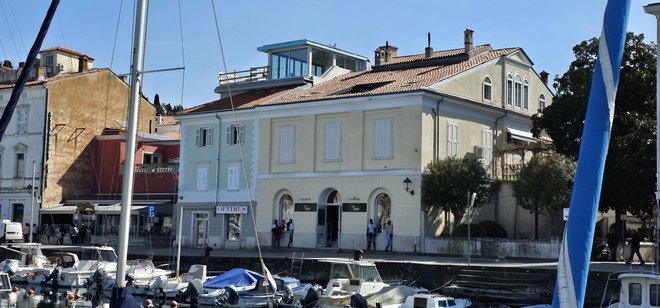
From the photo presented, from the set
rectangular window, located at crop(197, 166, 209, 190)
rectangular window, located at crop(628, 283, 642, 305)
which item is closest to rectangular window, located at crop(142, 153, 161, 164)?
rectangular window, located at crop(197, 166, 209, 190)

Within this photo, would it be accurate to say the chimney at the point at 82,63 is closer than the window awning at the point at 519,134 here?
No

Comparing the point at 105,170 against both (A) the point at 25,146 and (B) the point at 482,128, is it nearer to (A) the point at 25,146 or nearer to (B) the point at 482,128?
(A) the point at 25,146

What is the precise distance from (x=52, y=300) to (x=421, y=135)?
20653mm

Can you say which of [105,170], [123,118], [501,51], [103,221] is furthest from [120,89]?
[501,51]

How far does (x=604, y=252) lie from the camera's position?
A: 41.2 meters

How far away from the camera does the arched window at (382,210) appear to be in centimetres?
4661

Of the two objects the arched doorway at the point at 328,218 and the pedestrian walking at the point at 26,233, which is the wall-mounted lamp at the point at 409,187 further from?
the pedestrian walking at the point at 26,233

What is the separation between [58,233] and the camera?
5988 centimetres

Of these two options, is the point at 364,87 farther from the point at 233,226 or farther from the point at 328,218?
the point at 233,226

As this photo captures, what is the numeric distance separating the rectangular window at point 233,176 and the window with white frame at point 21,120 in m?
20.7

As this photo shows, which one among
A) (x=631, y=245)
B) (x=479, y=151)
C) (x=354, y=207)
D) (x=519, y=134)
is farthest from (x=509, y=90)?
(x=631, y=245)

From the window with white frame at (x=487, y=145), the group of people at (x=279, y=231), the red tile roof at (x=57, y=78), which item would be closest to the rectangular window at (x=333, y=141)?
the group of people at (x=279, y=231)

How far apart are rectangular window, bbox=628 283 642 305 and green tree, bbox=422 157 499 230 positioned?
22129 millimetres

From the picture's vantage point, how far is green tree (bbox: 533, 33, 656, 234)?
116 feet
